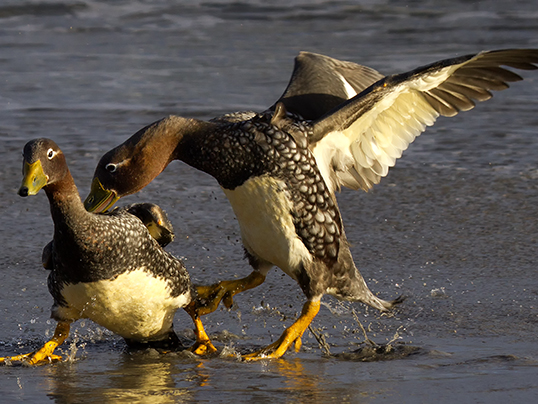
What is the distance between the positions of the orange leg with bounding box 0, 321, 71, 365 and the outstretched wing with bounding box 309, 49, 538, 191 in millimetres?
1690

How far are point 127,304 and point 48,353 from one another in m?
0.53

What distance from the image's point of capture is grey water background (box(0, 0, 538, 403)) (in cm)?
454

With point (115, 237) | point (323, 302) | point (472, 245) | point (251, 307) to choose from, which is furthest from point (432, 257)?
point (115, 237)

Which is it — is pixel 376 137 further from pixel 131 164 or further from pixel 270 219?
pixel 131 164

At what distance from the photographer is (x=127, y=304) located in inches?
190

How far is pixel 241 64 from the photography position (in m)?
11.4

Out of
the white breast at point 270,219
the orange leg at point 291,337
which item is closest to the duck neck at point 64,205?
the white breast at point 270,219

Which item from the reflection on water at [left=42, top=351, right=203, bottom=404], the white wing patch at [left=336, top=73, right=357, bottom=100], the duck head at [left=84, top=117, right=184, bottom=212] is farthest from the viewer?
the white wing patch at [left=336, top=73, right=357, bottom=100]

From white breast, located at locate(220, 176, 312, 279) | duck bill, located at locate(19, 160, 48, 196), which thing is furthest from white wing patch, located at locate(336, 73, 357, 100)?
duck bill, located at locate(19, 160, 48, 196)

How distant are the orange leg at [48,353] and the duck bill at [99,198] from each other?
0.63 meters

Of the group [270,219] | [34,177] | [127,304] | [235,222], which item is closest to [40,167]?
[34,177]

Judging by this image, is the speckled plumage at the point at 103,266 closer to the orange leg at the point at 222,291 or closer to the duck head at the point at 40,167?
the duck head at the point at 40,167

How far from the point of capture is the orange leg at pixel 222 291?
18.0 feet

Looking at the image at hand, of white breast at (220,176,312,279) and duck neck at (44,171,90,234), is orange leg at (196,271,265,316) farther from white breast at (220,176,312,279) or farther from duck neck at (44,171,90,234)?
duck neck at (44,171,90,234)
